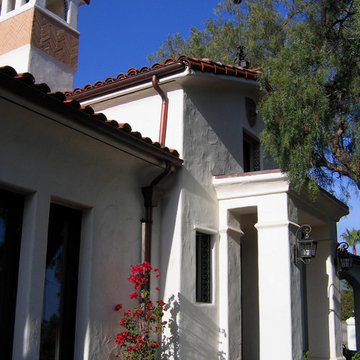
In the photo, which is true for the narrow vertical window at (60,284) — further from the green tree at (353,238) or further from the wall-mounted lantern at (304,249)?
the green tree at (353,238)

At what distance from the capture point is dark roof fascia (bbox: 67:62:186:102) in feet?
28.2

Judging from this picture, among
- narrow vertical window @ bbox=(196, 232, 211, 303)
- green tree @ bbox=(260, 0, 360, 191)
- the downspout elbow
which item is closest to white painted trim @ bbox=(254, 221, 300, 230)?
narrow vertical window @ bbox=(196, 232, 211, 303)

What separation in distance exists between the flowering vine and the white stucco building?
206 mm

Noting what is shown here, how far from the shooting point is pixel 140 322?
23.3 feet

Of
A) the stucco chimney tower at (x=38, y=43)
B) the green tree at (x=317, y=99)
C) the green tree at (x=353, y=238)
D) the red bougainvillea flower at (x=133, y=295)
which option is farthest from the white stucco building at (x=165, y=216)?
the green tree at (x=353, y=238)

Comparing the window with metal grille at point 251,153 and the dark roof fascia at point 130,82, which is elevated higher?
the dark roof fascia at point 130,82

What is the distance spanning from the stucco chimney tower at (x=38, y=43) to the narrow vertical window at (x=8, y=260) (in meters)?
6.30

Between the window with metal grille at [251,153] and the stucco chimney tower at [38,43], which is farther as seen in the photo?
the stucco chimney tower at [38,43]

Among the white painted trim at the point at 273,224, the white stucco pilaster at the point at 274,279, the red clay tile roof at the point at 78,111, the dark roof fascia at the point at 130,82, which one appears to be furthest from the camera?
the dark roof fascia at the point at 130,82

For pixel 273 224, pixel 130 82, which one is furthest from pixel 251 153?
pixel 130 82

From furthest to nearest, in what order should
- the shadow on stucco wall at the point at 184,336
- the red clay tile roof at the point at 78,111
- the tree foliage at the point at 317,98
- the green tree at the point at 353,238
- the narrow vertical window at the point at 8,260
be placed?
Answer: the green tree at the point at 353,238 < the shadow on stucco wall at the point at 184,336 < the tree foliage at the point at 317,98 < the narrow vertical window at the point at 8,260 < the red clay tile roof at the point at 78,111

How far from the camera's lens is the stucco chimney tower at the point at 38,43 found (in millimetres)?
11805

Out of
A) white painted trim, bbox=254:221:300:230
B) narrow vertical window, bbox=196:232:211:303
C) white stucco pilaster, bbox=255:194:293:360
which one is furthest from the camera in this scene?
narrow vertical window, bbox=196:232:211:303

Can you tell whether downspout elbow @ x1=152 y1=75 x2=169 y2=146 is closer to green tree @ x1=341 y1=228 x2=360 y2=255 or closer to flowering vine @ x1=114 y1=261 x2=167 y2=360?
flowering vine @ x1=114 y1=261 x2=167 y2=360
